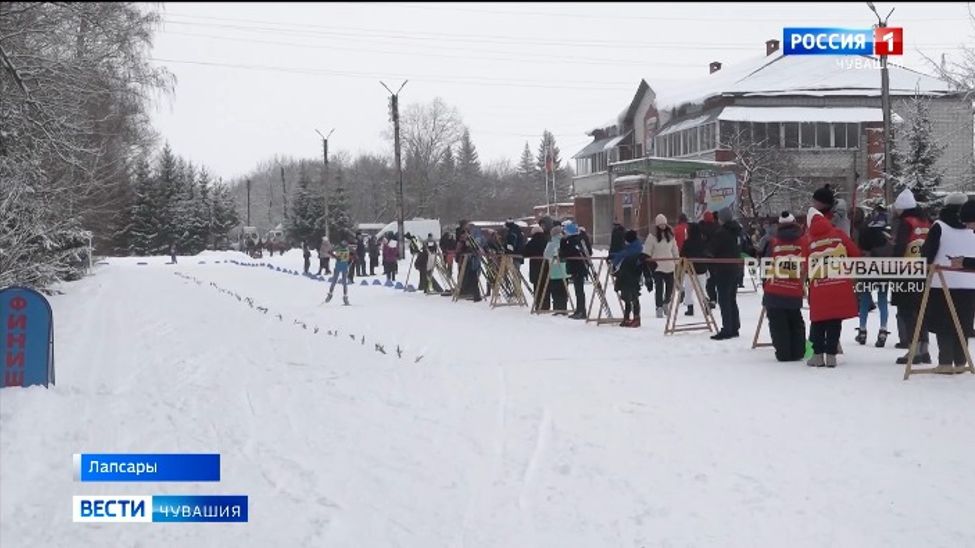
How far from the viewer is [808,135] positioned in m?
46.5

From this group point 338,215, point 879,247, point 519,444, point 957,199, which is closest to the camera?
point 519,444

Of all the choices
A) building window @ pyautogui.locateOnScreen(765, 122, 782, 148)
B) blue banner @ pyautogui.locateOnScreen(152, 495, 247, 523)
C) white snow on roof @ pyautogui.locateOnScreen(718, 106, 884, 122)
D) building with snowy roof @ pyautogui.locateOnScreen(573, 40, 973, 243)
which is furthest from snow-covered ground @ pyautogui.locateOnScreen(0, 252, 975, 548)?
building window @ pyautogui.locateOnScreen(765, 122, 782, 148)

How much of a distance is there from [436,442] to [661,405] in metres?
2.18

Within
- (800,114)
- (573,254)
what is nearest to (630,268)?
(573,254)

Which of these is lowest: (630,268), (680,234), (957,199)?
(630,268)

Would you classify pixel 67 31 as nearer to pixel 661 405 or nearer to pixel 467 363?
pixel 467 363

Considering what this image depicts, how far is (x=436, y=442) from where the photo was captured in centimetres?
758

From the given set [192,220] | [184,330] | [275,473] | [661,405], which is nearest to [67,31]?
[184,330]

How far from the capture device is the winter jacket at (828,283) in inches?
374

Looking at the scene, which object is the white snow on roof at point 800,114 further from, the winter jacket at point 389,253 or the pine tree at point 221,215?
the pine tree at point 221,215

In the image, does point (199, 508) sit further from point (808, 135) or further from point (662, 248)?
point (808, 135)

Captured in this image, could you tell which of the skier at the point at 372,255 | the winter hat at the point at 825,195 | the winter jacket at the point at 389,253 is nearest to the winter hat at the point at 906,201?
the winter hat at the point at 825,195

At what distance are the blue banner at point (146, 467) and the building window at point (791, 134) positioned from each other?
4280 cm

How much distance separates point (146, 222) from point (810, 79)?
2242 inches
